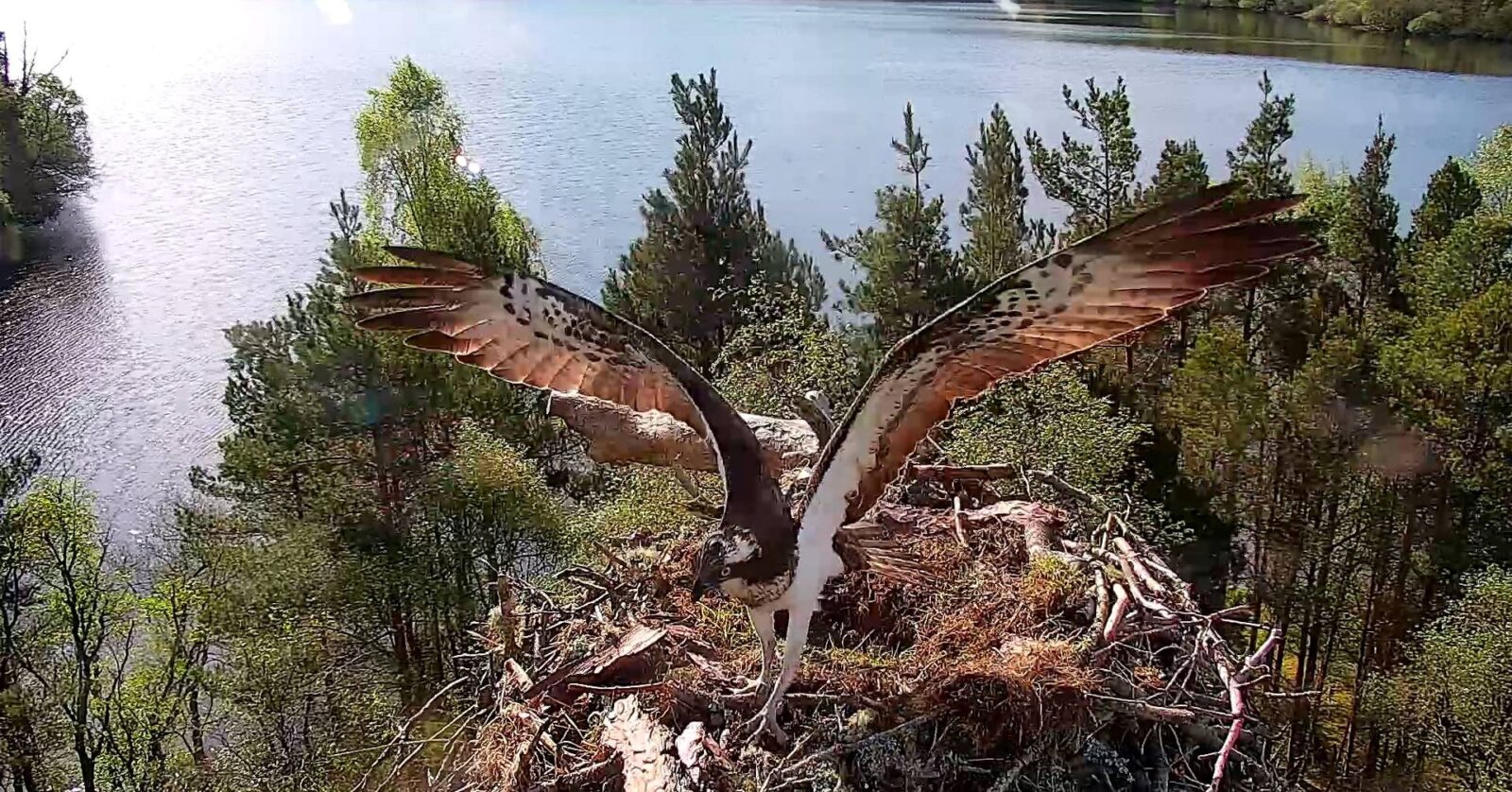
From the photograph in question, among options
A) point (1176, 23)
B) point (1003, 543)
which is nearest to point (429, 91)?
point (1003, 543)

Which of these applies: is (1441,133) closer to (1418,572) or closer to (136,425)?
(1418,572)

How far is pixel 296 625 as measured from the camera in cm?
1423

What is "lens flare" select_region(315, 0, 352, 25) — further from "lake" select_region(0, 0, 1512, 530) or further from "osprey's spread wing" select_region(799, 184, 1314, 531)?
"osprey's spread wing" select_region(799, 184, 1314, 531)

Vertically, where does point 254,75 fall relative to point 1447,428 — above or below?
above

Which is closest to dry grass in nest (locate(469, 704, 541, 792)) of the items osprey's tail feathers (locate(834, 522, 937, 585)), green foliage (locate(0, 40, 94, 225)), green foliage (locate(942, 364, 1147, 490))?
osprey's tail feathers (locate(834, 522, 937, 585))

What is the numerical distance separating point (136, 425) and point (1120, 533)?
2019 centimetres

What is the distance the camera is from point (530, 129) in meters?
34.7

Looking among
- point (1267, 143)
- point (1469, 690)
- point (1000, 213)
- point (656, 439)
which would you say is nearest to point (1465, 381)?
point (1469, 690)

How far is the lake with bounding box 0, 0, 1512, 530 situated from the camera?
23.8 m

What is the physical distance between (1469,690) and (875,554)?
9.09 meters

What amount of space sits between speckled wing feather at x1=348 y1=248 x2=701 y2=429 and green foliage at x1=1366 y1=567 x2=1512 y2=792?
381 inches

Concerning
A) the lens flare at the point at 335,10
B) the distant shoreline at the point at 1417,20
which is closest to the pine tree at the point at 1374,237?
the distant shoreline at the point at 1417,20

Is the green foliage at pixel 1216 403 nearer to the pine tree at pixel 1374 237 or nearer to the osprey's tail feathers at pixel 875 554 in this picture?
the pine tree at pixel 1374 237

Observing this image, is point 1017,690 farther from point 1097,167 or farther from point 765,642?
point 1097,167
